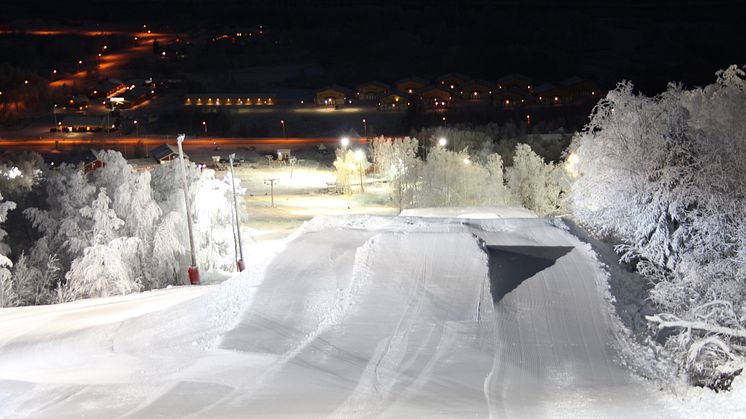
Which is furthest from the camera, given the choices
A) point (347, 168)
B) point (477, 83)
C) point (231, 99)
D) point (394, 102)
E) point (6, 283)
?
point (231, 99)

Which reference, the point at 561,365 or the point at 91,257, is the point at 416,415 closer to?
the point at 561,365

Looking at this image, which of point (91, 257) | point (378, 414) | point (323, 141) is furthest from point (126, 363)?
point (323, 141)

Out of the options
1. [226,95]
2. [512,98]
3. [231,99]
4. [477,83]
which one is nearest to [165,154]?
Answer: [231,99]

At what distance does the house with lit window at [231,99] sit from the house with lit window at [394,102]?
1453 centimetres

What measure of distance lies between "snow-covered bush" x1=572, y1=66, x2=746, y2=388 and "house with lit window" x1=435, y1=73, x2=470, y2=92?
8955 cm

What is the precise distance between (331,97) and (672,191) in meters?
94.6

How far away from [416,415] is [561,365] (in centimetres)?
370

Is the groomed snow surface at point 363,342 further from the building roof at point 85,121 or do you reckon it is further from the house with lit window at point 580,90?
the house with lit window at point 580,90

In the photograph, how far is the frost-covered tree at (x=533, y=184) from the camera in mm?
52031

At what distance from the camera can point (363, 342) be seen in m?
16.9

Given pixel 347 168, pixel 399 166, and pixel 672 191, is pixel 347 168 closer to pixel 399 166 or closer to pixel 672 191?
pixel 399 166

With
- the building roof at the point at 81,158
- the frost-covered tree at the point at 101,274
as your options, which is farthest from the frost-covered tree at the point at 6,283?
the building roof at the point at 81,158

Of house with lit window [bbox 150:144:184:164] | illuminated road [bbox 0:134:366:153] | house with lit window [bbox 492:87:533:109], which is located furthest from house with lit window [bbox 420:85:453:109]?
house with lit window [bbox 150:144:184:164]

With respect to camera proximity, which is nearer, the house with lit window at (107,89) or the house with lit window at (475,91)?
the house with lit window at (475,91)
